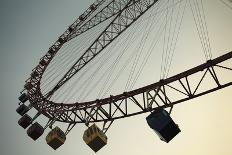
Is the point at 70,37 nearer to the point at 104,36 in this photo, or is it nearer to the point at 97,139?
the point at 104,36

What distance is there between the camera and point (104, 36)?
70.5 feet

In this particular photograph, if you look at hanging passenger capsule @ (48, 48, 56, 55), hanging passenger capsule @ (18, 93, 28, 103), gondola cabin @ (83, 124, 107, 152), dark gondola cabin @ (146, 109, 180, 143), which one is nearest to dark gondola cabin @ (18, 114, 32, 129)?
hanging passenger capsule @ (18, 93, 28, 103)

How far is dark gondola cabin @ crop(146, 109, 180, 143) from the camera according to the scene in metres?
11.0

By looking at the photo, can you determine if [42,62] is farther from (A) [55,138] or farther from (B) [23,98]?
(A) [55,138]

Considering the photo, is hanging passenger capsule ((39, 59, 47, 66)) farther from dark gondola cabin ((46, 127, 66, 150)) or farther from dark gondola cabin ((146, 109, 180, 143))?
dark gondola cabin ((146, 109, 180, 143))

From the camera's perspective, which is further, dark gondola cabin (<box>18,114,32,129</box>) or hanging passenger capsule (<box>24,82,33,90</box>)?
hanging passenger capsule (<box>24,82,33,90</box>)

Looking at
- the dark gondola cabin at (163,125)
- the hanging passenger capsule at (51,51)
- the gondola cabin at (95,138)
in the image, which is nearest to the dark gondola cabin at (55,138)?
the gondola cabin at (95,138)

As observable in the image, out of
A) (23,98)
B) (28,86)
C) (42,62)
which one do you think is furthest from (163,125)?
(42,62)

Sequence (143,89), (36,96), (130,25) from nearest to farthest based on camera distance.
A: 1. (143,89)
2. (130,25)
3. (36,96)

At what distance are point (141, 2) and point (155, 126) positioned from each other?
40.7ft

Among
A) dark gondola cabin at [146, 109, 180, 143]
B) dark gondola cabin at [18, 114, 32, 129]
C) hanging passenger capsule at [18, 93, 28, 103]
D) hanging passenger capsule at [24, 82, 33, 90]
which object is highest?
dark gondola cabin at [146, 109, 180, 143]

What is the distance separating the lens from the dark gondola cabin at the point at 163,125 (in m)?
11.0

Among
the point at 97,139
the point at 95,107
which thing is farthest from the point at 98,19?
the point at 97,139

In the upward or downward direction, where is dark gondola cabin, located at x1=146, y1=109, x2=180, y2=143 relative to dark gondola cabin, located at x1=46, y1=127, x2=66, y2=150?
upward
